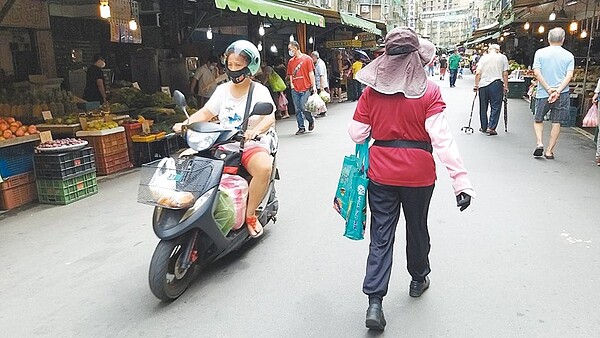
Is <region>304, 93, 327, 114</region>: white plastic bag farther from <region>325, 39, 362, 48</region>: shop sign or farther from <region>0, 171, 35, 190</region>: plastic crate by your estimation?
<region>325, 39, 362, 48</region>: shop sign

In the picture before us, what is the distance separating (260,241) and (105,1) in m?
5.07

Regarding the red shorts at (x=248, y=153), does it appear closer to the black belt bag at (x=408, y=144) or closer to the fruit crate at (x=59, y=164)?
the black belt bag at (x=408, y=144)

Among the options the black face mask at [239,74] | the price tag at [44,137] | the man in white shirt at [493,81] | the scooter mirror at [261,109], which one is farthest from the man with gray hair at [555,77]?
the price tag at [44,137]

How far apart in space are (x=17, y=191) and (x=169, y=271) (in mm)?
3624

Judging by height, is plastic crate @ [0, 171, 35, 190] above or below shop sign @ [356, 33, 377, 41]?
below

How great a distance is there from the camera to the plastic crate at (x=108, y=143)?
281 inches

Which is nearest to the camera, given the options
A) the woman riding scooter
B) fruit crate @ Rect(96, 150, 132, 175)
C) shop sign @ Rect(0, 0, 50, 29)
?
the woman riding scooter

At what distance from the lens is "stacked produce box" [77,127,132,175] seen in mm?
7098

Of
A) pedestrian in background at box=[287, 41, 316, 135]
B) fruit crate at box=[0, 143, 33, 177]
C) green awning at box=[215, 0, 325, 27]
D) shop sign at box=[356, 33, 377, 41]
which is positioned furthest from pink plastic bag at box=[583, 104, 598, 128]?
shop sign at box=[356, 33, 377, 41]

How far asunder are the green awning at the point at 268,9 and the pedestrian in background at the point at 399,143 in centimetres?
501

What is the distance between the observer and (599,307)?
3141 millimetres

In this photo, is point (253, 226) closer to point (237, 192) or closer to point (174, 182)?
point (237, 192)

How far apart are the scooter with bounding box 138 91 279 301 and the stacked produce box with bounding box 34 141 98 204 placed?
2.89m

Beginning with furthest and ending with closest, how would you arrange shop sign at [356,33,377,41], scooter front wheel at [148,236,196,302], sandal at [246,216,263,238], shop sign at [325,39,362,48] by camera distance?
shop sign at [356,33,377,41]
shop sign at [325,39,362,48]
sandal at [246,216,263,238]
scooter front wheel at [148,236,196,302]
